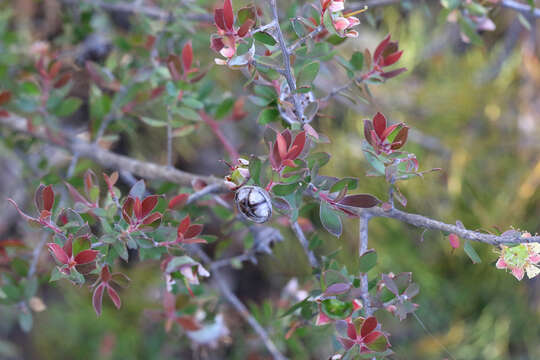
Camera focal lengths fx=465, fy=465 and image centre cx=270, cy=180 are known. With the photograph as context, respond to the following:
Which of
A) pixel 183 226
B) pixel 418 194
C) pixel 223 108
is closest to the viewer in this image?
pixel 183 226

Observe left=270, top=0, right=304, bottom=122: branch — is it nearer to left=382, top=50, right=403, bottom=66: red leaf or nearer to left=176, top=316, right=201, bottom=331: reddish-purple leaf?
left=382, top=50, right=403, bottom=66: red leaf

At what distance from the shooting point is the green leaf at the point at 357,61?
628mm

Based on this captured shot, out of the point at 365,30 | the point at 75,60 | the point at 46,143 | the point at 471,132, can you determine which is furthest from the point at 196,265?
the point at 365,30

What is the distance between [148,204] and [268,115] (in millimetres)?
179

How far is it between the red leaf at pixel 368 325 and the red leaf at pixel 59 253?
1.03ft

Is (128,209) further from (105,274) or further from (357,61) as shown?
(357,61)

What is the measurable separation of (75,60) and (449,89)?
Answer: 101 cm

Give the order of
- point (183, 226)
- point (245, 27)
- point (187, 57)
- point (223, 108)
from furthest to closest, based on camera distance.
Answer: point (223, 108) → point (187, 57) → point (183, 226) → point (245, 27)

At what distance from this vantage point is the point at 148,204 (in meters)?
0.51

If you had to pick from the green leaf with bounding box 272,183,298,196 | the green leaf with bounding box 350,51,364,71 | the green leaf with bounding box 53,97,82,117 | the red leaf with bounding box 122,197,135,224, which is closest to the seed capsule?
the green leaf with bounding box 272,183,298,196

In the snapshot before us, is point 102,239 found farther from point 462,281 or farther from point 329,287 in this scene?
point 462,281

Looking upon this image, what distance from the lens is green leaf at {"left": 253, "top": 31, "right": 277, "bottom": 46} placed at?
0.46 m

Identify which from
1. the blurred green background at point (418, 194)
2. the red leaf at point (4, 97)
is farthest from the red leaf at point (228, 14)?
the red leaf at point (4, 97)

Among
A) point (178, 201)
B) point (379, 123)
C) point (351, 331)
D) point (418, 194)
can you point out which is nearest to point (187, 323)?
point (178, 201)
